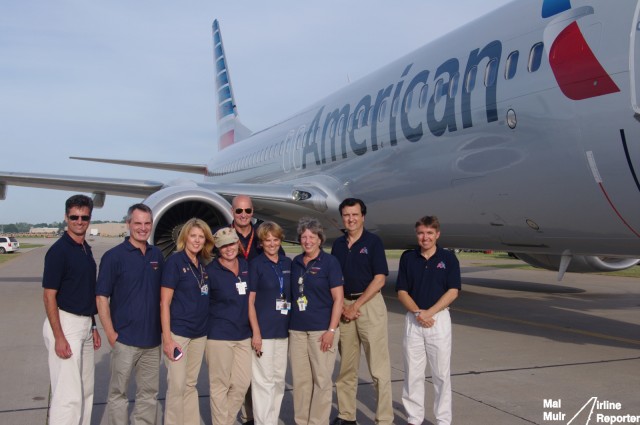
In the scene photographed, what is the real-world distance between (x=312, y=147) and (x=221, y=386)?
23.6 ft

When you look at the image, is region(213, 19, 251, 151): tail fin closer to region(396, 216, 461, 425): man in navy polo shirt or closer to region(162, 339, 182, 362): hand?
region(396, 216, 461, 425): man in navy polo shirt

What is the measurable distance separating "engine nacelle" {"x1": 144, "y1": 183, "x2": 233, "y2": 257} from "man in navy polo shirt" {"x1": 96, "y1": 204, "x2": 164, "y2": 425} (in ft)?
14.1

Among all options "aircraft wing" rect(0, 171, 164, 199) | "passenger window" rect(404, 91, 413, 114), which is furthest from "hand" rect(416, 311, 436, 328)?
"aircraft wing" rect(0, 171, 164, 199)

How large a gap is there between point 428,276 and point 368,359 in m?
0.67

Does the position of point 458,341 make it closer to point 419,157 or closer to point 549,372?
point 549,372

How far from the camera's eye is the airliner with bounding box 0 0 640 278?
17.0 feet

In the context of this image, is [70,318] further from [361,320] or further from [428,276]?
[428,276]

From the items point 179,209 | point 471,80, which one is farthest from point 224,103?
point 471,80

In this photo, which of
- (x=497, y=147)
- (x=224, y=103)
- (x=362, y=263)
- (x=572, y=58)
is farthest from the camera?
(x=224, y=103)

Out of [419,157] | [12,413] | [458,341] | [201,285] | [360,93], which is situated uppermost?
[360,93]

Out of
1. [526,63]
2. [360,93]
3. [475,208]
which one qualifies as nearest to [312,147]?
[360,93]

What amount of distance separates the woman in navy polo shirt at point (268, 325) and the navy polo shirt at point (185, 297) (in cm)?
32

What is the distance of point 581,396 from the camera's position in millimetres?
4551

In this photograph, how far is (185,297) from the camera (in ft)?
12.3
